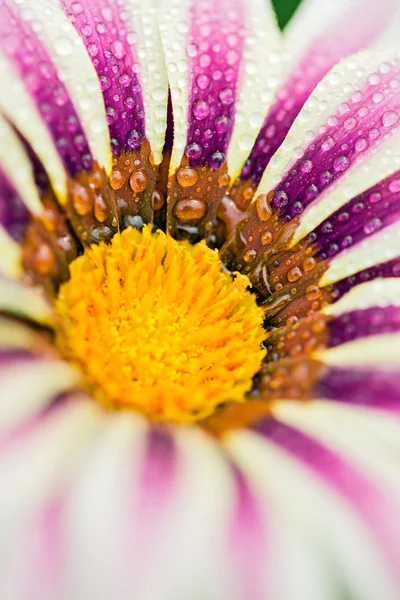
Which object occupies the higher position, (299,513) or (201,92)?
(201,92)

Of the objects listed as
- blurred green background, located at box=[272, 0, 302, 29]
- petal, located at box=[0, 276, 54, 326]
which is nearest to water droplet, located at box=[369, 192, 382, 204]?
petal, located at box=[0, 276, 54, 326]

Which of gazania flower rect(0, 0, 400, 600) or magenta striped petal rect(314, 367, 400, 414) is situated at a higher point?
gazania flower rect(0, 0, 400, 600)

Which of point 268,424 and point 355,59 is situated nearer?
point 268,424

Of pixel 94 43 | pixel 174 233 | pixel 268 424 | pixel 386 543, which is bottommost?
pixel 386 543

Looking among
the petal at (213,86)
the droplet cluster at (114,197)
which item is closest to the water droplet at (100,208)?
the droplet cluster at (114,197)

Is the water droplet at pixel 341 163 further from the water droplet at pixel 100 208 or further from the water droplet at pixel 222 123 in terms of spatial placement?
the water droplet at pixel 100 208

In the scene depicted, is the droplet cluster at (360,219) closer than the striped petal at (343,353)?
No

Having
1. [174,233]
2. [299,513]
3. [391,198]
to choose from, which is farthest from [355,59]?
[299,513]

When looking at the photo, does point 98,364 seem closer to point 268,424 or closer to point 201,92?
point 268,424

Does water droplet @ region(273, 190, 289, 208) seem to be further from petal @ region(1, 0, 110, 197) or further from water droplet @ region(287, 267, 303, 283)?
petal @ region(1, 0, 110, 197)
